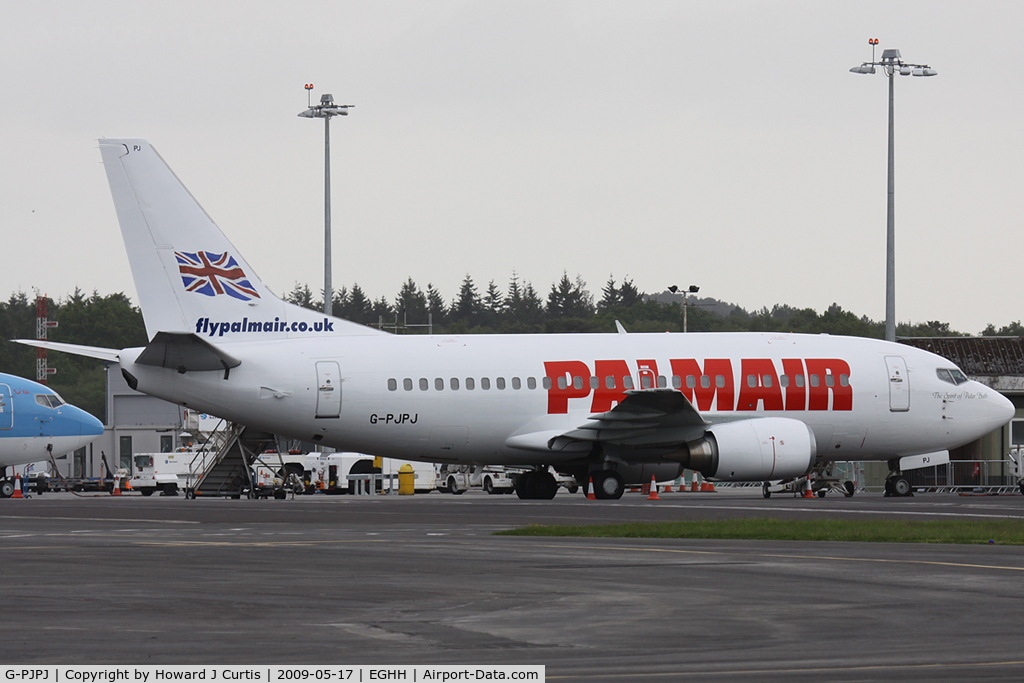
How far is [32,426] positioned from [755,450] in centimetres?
2588

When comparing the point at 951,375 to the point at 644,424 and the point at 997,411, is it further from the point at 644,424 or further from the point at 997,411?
the point at 644,424

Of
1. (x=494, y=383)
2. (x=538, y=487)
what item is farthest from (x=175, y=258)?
(x=538, y=487)

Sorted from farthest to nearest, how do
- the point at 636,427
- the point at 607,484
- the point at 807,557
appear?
the point at 607,484 → the point at 636,427 → the point at 807,557

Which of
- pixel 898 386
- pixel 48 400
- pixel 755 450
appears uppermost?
pixel 898 386

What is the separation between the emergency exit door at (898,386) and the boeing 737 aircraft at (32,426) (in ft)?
87.9

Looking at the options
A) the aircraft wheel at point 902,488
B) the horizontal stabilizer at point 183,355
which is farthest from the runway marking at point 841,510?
the horizontal stabilizer at point 183,355

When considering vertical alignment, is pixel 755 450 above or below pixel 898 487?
above

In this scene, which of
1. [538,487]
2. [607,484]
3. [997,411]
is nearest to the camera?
[607,484]

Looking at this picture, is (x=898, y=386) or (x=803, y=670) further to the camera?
(x=898, y=386)

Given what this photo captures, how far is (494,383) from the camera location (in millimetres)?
35344

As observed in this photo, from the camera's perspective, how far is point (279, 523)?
26.1m

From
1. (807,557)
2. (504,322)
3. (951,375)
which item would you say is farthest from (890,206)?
(504,322)

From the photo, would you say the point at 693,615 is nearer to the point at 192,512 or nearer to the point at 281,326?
the point at 192,512

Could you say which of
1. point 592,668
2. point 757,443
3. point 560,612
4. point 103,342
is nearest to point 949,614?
point 560,612
